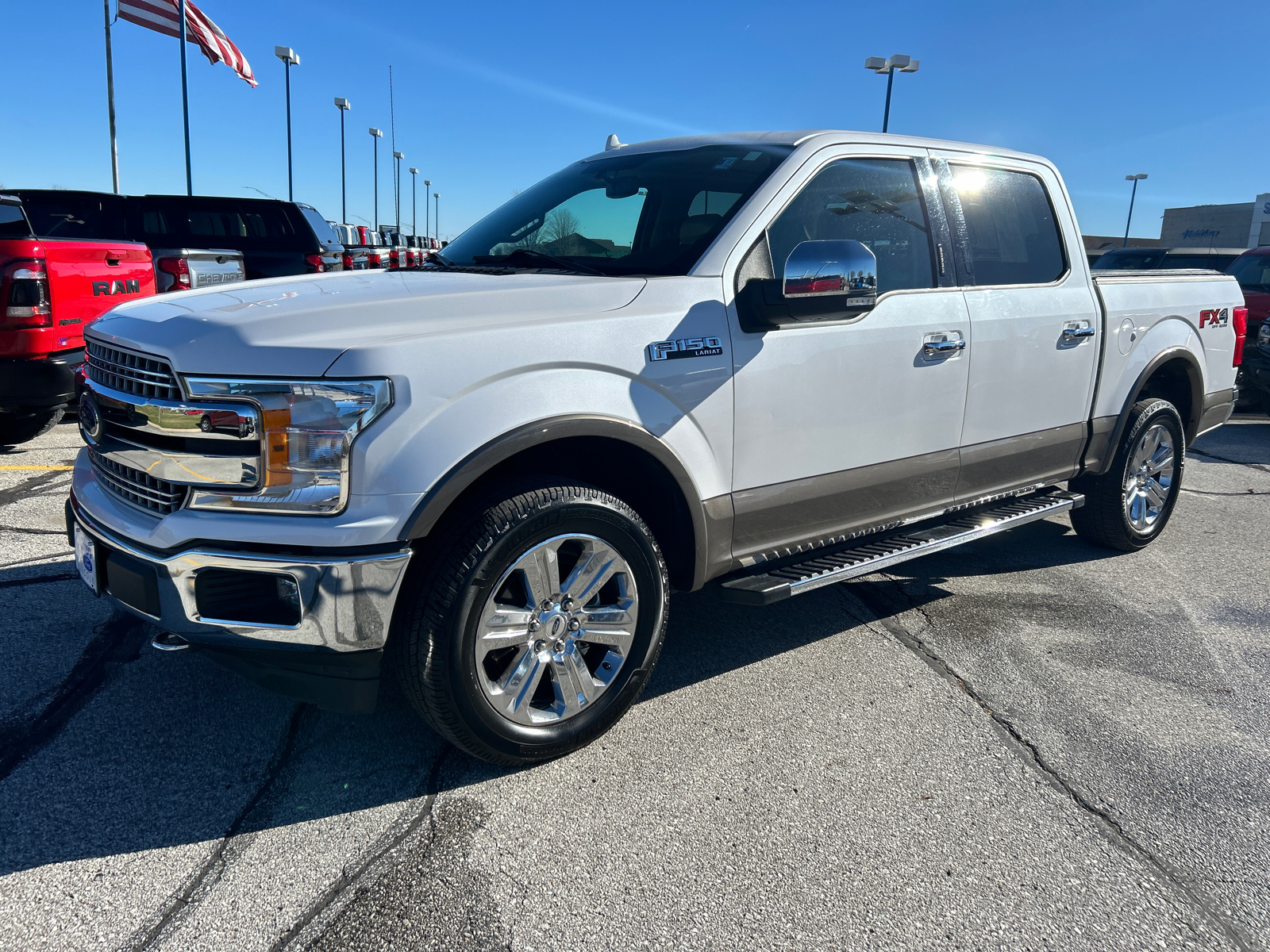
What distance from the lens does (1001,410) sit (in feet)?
13.3

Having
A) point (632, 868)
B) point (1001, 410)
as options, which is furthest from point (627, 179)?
point (632, 868)

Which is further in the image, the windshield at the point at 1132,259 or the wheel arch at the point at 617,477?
the windshield at the point at 1132,259

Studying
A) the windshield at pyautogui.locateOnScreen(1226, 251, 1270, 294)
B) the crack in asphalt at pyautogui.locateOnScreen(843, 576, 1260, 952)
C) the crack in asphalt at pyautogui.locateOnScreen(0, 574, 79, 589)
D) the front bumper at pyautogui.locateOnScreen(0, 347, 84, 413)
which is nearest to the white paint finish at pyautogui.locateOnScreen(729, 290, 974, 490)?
the crack in asphalt at pyautogui.locateOnScreen(843, 576, 1260, 952)

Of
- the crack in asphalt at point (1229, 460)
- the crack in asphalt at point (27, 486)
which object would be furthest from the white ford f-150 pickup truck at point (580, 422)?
the crack in asphalt at point (1229, 460)

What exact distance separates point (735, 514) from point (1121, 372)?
2.68 metres

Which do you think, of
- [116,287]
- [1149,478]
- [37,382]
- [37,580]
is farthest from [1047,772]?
[116,287]

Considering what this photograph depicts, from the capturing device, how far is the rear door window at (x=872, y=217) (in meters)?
3.34

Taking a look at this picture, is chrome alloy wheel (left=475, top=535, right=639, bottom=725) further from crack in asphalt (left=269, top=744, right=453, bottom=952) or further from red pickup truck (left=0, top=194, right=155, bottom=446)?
red pickup truck (left=0, top=194, right=155, bottom=446)

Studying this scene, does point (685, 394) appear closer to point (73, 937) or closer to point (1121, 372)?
point (73, 937)

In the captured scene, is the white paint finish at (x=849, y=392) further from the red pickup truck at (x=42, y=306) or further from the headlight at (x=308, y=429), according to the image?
the red pickup truck at (x=42, y=306)

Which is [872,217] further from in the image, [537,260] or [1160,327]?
[1160,327]

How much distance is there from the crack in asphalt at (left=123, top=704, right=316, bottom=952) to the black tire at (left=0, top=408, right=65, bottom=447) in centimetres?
506

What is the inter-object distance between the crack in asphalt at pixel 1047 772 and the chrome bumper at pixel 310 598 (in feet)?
6.70

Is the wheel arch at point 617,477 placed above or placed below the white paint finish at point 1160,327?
below
